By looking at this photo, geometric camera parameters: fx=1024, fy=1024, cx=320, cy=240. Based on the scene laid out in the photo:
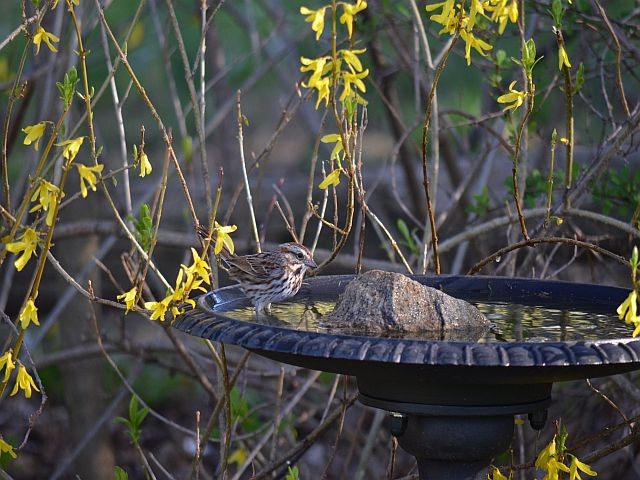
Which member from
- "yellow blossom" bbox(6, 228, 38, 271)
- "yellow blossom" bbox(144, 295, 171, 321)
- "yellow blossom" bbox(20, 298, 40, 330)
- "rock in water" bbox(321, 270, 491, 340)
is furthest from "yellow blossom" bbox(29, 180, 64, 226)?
"rock in water" bbox(321, 270, 491, 340)

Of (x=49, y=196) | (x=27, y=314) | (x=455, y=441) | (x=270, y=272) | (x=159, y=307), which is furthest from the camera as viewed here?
(x=270, y=272)

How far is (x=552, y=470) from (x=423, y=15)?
10.6 feet

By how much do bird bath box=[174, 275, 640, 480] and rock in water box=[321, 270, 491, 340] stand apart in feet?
0.36

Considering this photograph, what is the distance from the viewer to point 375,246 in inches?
312

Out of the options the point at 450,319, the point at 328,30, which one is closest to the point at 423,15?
the point at 328,30

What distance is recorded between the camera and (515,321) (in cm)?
320

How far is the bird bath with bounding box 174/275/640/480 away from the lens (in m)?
2.48

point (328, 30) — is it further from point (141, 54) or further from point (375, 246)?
point (141, 54)

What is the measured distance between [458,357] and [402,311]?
1.74 feet

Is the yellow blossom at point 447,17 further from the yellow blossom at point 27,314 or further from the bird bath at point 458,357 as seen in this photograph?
the yellow blossom at point 27,314

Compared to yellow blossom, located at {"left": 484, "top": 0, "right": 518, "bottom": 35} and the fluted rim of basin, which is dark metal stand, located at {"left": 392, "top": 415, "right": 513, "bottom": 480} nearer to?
the fluted rim of basin

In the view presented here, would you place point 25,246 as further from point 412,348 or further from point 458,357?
point 458,357

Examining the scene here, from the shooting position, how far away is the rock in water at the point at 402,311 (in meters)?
2.96

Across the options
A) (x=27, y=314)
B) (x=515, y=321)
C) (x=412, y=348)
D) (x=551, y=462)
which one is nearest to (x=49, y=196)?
(x=27, y=314)
